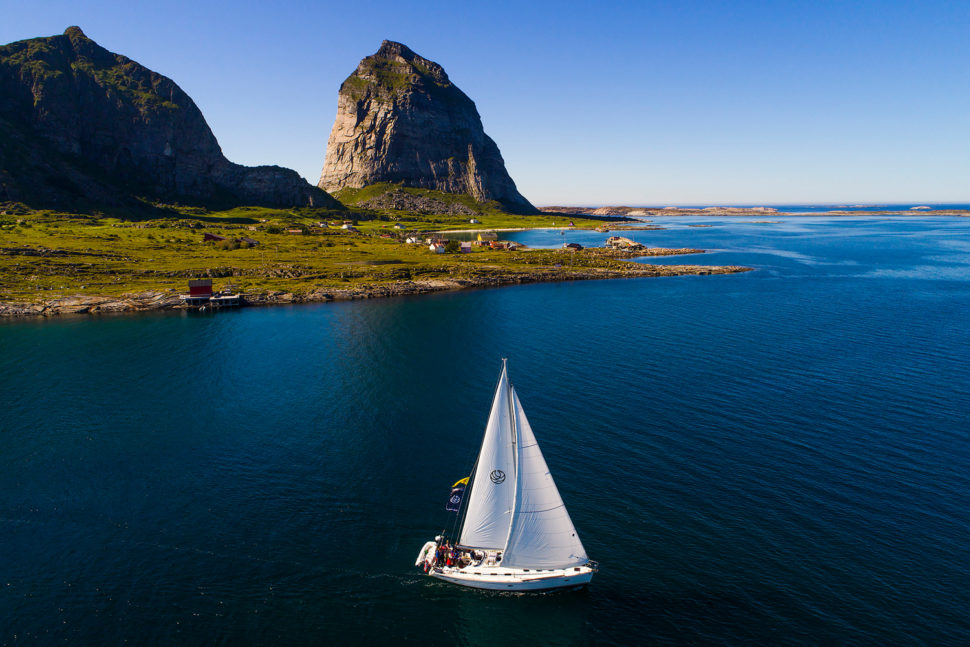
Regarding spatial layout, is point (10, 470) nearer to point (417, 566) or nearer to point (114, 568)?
point (114, 568)

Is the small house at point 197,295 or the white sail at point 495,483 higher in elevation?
the small house at point 197,295

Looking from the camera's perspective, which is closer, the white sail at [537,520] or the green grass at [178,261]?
the white sail at [537,520]

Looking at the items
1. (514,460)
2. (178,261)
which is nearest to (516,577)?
(514,460)

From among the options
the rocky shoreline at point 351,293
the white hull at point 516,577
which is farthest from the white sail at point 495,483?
the rocky shoreline at point 351,293

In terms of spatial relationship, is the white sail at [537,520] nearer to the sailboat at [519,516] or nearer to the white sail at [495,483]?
the sailboat at [519,516]

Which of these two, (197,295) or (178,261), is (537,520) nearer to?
(197,295)

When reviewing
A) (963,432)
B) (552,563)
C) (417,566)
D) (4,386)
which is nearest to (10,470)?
(4,386)
